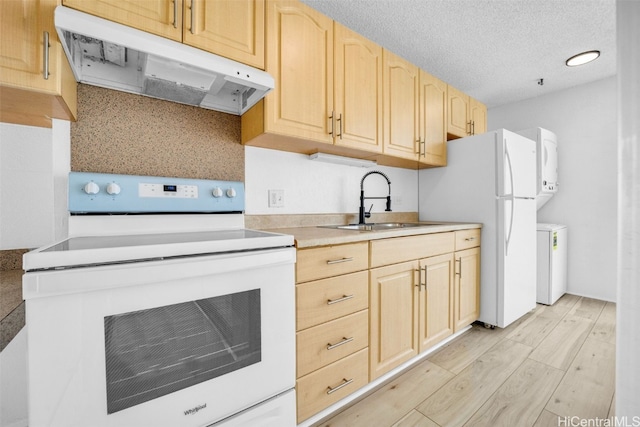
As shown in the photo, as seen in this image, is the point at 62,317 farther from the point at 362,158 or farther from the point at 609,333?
the point at 609,333

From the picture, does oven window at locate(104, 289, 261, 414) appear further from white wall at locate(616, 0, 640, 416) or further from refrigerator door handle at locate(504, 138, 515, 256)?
refrigerator door handle at locate(504, 138, 515, 256)

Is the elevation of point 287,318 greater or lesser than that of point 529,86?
lesser

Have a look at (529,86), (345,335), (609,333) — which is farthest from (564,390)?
(529,86)

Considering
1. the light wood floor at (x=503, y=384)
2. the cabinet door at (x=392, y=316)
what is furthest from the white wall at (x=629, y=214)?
the light wood floor at (x=503, y=384)

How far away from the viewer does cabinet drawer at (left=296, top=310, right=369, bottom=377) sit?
1237mm

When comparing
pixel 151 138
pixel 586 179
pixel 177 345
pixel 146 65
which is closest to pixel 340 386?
pixel 177 345

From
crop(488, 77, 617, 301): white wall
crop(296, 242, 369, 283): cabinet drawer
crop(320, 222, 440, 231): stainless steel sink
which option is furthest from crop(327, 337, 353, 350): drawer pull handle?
crop(488, 77, 617, 301): white wall

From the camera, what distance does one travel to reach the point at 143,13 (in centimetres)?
109

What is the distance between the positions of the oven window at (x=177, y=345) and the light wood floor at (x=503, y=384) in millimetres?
678

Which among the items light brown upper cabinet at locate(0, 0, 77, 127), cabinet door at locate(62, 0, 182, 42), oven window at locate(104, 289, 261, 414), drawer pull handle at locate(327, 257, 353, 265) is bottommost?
oven window at locate(104, 289, 261, 414)

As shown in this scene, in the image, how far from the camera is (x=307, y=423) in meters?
1.29

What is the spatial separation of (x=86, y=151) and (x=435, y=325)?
2.18 m

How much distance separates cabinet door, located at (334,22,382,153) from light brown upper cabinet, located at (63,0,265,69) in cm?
51

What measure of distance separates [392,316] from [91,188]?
160 cm
